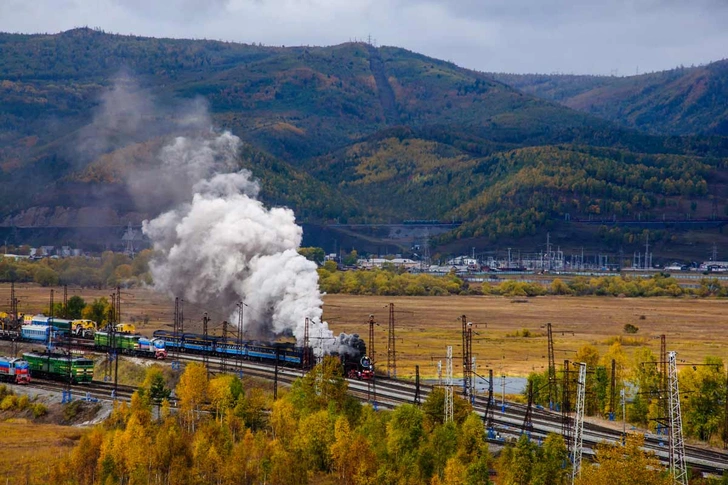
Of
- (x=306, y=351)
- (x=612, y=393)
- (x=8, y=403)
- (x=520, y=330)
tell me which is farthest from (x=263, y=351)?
(x=520, y=330)

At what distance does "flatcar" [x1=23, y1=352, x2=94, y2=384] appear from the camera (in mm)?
107312

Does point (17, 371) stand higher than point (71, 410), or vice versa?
point (17, 371)

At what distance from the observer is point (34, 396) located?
103 m

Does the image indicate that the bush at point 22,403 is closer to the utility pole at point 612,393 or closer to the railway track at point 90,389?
the railway track at point 90,389

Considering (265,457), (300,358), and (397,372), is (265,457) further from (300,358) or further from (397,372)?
(397,372)

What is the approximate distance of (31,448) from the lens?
82688mm

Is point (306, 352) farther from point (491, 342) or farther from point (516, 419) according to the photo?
point (491, 342)

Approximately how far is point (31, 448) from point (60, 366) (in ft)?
86.7

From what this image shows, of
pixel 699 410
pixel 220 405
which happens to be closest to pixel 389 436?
pixel 220 405

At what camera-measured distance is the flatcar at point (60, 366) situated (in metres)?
107

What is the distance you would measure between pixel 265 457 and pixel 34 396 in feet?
124

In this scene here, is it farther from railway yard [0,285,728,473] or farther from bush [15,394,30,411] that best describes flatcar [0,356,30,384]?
bush [15,394,30,411]

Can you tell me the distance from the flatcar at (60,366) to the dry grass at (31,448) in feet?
39.1

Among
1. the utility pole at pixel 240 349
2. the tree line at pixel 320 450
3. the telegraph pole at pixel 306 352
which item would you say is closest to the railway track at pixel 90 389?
the utility pole at pixel 240 349
